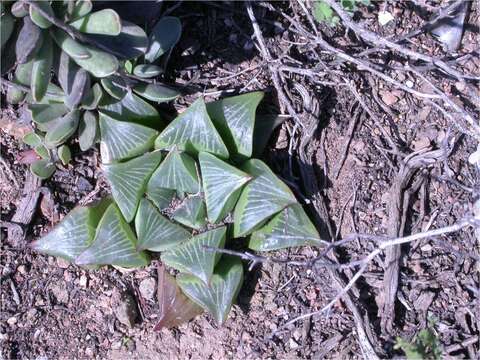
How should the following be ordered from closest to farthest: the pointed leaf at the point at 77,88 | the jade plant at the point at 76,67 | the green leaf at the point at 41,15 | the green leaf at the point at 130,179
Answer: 1. the green leaf at the point at 41,15
2. the jade plant at the point at 76,67
3. the pointed leaf at the point at 77,88
4. the green leaf at the point at 130,179

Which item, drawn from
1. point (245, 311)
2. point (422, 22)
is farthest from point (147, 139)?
point (422, 22)

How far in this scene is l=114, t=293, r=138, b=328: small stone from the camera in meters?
2.62

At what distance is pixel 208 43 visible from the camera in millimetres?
2754

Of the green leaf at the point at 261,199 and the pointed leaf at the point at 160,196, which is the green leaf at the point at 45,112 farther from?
the green leaf at the point at 261,199

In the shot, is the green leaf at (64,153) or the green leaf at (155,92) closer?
the green leaf at (155,92)

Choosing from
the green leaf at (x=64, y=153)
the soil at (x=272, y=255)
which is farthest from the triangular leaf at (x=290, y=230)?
the green leaf at (x=64, y=153)

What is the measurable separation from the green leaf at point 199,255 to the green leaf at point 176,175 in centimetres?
18

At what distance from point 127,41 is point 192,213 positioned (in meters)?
0.63

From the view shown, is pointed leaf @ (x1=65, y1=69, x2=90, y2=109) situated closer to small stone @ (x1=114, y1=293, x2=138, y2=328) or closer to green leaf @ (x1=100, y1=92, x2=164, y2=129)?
green leaf @ (x1=100, y1=92, x2=164, y2=129)

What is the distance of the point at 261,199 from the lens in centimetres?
244

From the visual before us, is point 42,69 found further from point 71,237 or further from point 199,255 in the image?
point 199,255

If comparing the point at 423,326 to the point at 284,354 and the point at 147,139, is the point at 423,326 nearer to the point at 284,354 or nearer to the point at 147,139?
the point at 284,354

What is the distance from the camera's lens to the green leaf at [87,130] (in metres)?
2.55

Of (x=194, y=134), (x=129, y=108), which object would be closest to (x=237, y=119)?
(x=194, y=134)
